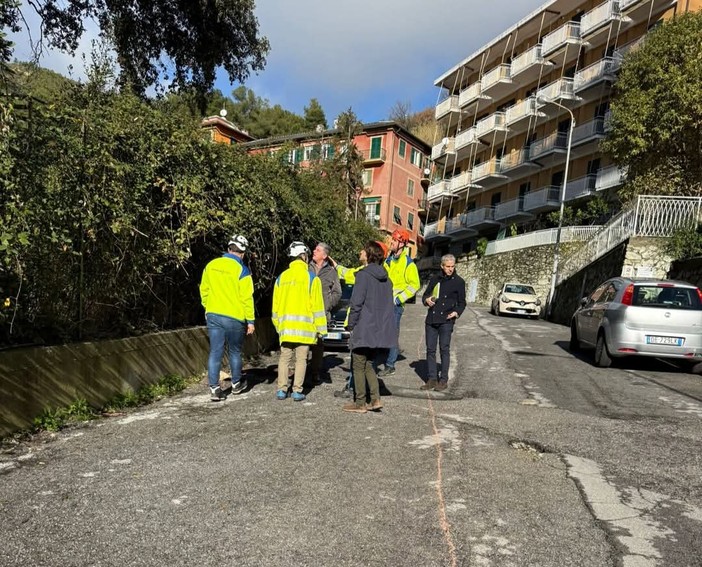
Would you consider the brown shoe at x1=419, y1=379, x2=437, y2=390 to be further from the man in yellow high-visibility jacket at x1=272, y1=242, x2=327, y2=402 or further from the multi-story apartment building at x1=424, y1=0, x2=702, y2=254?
the multi-story apartment building at x1=424, y1=0, x2=702, y2=254

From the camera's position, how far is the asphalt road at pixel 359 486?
2.74 metres

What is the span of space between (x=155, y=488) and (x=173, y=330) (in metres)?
3.64

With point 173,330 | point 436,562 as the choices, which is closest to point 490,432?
point 436,562

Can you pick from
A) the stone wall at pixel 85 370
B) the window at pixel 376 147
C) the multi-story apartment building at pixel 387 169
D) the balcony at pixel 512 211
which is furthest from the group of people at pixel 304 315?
the window at pixel 376 147

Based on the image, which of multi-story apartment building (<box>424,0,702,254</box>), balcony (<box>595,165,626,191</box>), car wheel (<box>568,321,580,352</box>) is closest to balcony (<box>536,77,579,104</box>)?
multi-story apartment building (<box>424,0,702,254</box>)

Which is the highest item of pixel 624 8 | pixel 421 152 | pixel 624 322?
pixel 624 8

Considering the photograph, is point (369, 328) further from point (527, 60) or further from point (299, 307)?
point (527, 60)

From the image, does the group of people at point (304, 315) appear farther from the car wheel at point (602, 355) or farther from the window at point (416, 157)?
the window at point (416, 157)

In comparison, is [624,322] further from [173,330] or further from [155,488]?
[155,488]

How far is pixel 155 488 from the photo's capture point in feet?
11.3

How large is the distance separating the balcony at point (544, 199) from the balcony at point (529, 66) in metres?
8.15

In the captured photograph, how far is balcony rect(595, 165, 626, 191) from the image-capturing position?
2867 centimetres

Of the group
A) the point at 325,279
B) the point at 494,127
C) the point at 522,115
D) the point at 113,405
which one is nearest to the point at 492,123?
the point at 494,127

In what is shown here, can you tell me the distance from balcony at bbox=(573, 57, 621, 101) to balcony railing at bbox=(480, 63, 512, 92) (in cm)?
709
